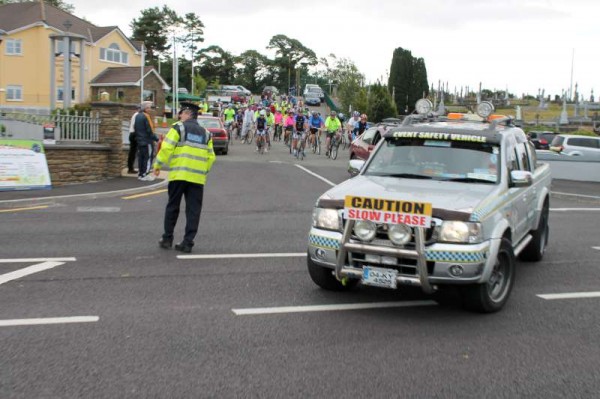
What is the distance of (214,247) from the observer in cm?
980

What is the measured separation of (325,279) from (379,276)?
1.00 m

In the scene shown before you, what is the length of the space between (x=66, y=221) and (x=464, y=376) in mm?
8713

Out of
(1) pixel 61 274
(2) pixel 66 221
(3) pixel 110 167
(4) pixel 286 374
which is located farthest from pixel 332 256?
(3) pixel 110 167

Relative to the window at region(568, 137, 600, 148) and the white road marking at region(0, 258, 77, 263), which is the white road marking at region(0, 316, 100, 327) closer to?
the white road marking at region(0, 258, 77, 263)

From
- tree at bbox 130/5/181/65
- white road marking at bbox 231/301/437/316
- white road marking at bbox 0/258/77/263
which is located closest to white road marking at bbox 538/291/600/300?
white road marking at bbox 231/301/437/316

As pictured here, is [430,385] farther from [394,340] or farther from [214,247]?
[214,247]

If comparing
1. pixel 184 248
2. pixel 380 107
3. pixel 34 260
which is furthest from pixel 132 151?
pixel 380 107

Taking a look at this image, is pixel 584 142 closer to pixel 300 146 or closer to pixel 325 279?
pixel 300 146

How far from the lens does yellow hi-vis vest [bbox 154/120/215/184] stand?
9.12 meters

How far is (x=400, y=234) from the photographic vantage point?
20.2 ft

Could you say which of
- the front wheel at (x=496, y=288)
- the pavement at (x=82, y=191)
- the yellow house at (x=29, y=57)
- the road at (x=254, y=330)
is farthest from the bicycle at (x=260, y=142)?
the yellow house at (x=29, y=57)

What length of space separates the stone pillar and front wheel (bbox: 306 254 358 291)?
39.3 feet

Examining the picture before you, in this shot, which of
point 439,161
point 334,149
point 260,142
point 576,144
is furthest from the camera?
point 260,142

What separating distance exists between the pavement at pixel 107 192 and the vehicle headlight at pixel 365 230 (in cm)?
949
